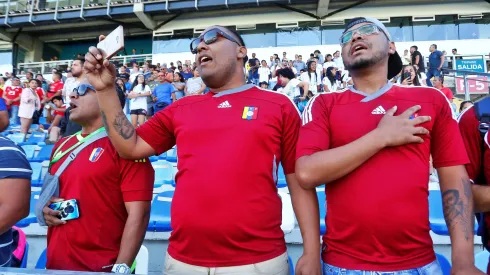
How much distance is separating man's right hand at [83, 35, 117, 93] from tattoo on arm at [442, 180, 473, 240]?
4.88ft

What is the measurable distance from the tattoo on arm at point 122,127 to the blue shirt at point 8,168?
45cm

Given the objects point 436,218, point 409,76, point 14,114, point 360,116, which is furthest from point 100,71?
point 14,114

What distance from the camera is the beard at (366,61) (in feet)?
5.15

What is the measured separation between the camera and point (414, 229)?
1.32 meters

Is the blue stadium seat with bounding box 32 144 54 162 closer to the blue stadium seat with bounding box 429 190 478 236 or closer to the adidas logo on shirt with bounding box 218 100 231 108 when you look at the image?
the adidas logo on shirt with bounding box 218 100 231 108

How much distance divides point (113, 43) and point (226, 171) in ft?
2.27

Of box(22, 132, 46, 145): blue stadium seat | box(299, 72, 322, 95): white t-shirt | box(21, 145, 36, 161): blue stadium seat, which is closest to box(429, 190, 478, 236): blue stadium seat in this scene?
box(299, 72, 322, 95): white t-shirt

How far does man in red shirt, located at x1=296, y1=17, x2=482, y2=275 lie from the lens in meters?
1.31

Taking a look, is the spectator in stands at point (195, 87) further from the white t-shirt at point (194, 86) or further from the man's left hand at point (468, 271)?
the man's left hand at point (468, 271)

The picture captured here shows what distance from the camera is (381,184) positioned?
135 centimetres

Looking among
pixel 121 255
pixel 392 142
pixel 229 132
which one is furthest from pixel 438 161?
pixel 121 255

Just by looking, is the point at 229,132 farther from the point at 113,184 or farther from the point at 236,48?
the point at 113,184

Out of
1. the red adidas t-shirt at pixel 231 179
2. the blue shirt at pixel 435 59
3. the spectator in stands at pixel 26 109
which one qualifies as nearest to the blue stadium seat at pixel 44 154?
the spectator in stands at pixel 26 109

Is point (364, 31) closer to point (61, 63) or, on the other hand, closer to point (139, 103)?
point (139, 103)
